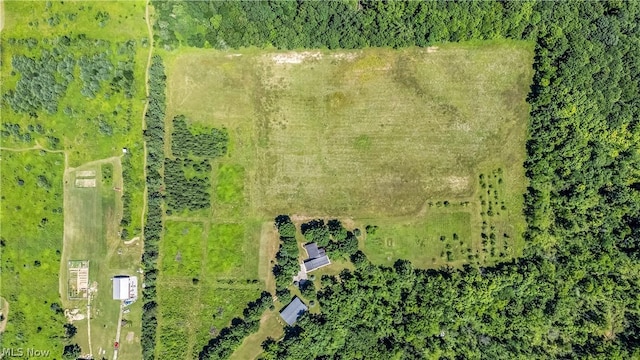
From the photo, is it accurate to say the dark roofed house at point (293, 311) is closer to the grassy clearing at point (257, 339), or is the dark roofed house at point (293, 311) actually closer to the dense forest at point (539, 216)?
the dense forest at point (539, 216)

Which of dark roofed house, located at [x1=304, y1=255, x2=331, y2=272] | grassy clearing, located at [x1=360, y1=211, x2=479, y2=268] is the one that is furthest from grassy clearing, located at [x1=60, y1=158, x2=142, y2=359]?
grassy clearing, located at [x1=360, y1=211, x2=479, y2=268]

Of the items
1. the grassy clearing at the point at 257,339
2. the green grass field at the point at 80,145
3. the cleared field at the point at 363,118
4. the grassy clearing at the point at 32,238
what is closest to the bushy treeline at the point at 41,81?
the green grass field at the point at 80,145

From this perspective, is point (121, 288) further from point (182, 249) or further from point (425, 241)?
point (425, 241)

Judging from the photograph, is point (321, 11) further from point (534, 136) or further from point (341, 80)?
point (534, 136)

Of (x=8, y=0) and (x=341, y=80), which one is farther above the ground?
(x=8, y=0)

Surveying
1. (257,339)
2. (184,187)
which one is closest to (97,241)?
(184,187)

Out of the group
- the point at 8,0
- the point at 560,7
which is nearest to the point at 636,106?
the point at 560,7
